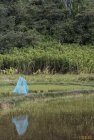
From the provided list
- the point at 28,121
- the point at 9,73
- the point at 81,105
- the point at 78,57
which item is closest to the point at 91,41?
the point at 78,57

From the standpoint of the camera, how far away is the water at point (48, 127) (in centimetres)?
798

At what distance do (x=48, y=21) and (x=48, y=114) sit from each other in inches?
759

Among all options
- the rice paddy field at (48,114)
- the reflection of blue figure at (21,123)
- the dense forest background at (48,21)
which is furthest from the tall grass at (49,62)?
the reflection of blue figure at (21,123)

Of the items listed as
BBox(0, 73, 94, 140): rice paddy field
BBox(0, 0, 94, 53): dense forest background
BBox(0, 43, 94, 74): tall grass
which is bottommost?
BBox(0, 43, 94, 74): tall grass

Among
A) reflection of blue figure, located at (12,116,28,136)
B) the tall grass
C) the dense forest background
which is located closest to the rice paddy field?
reflection of blue figure, located at (12,116,28,136)

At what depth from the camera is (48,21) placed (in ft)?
95.9

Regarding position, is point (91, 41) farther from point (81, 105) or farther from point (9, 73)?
point (81, 105)

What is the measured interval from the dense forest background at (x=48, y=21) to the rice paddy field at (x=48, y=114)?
11.2 m

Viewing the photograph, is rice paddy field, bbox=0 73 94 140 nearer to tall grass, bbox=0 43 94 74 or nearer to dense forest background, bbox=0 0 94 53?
tall grass, bbox=0 43 94 74

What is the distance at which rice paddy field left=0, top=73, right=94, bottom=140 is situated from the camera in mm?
8195

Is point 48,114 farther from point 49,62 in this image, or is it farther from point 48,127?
point 49,62

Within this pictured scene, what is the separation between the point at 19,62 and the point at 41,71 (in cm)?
131

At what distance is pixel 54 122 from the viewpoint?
9359mm

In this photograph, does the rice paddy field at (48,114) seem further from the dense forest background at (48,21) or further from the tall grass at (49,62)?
the dense forest background at (48,21)
